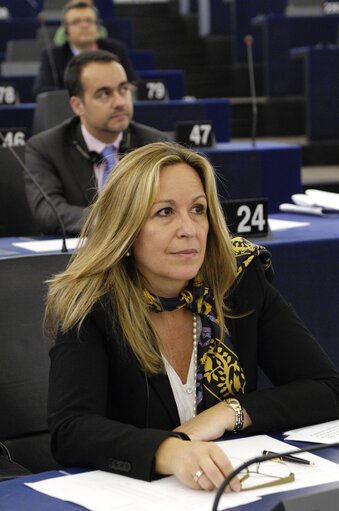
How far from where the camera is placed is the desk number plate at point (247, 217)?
2.56m

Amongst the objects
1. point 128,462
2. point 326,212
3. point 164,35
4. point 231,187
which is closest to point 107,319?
point 128,462

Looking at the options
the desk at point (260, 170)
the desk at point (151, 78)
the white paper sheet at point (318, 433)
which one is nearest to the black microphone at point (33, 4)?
the desk at point (151, 78)

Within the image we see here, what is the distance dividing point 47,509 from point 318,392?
2.01ft

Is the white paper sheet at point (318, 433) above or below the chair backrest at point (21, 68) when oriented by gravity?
below

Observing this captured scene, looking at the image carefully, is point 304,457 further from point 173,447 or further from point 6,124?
point 6,124

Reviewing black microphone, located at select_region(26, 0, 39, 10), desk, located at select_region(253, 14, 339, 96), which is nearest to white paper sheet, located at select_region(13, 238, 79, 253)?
desk, located at select_region(253, 14, 339, 96)

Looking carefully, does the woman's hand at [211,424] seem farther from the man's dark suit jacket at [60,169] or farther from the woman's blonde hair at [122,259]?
the man's dark suit jacket at [60,169]

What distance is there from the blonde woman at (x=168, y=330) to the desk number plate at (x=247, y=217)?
2.57ft

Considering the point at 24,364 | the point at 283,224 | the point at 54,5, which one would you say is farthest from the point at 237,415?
the point at 54,5

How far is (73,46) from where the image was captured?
6273 mm

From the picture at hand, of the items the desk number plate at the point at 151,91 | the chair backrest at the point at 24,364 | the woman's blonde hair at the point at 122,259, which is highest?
the desk number plate at the point at 151,91

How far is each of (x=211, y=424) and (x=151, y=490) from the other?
0.91 ft

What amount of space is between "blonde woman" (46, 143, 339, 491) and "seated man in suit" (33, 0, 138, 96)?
4672 mm

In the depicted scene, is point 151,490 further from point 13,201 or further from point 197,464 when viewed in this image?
point 13,201
